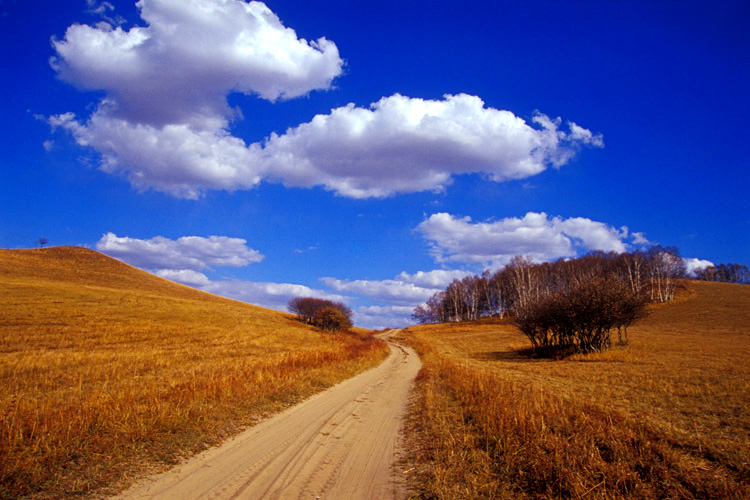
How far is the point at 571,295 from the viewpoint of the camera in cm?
2798

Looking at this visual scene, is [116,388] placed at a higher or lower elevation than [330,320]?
higher

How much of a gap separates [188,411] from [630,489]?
29.2 feet

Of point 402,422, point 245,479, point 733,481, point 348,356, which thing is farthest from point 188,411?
point 348,356

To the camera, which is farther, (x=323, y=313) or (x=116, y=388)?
(x=323, y=313)

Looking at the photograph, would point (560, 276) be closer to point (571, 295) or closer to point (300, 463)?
point (571, 295)

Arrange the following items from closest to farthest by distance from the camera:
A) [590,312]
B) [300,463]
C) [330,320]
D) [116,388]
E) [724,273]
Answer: [300,463], [116,388], [590,312], [330,320], [724,273]

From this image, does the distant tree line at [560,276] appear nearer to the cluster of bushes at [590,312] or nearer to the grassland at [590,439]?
the cluster of bushes at [590,312]

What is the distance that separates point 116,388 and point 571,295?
2784 cm

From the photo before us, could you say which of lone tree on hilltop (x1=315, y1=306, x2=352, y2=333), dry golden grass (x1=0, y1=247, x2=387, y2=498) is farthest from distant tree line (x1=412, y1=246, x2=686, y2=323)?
dry golden grass (x1=0, y1=247, x2=387, y2=498)

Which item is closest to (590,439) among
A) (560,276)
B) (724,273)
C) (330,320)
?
(330,320)

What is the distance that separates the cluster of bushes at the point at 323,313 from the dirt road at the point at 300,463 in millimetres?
59076

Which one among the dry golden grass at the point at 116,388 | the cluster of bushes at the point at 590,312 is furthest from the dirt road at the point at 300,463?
the cluster of bushes at the point at 590,312

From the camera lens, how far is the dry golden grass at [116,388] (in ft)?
20.1

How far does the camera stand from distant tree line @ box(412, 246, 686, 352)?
26766mm
